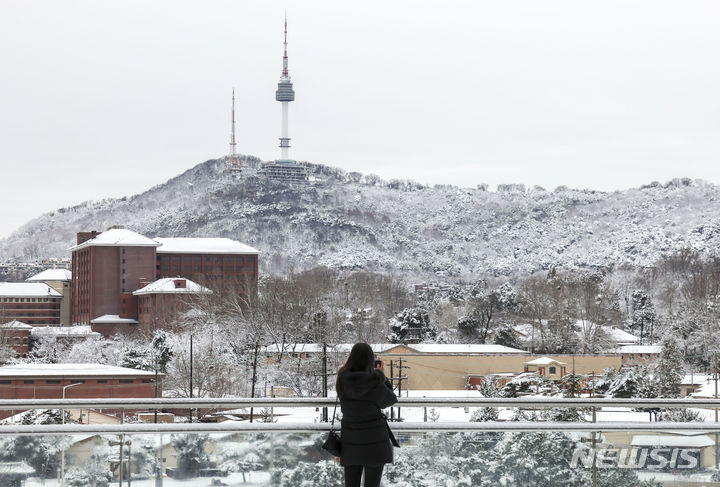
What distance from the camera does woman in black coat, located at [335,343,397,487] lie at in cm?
634

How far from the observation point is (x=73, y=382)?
44.1m

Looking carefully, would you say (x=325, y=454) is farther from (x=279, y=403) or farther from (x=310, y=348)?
(x=310, y=348)

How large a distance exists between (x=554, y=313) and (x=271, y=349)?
25.8m

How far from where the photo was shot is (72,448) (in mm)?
6805

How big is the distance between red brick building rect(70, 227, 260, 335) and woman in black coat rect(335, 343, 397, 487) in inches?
2991

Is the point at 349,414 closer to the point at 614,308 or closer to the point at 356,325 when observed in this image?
the point at 356,325

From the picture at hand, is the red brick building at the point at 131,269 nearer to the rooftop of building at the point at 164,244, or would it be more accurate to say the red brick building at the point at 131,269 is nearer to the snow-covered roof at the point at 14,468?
the rooftop of building at the point at 164,244

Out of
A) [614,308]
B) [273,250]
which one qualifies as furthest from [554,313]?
[273,250]

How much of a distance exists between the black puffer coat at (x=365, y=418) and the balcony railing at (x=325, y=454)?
13.2 inches

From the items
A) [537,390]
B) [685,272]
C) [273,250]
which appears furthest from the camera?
[273,250]

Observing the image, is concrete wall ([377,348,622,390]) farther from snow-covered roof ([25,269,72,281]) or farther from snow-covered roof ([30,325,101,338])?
snow-covered roof ([25,269,72,281])

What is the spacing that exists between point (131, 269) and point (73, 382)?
170ft

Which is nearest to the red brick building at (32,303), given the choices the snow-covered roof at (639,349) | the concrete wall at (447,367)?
the concrete wall at (447,367)

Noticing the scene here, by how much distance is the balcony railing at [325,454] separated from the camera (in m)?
6.78
